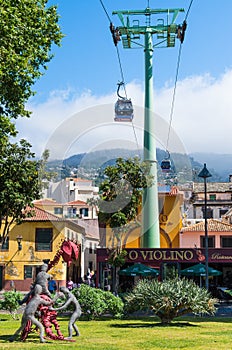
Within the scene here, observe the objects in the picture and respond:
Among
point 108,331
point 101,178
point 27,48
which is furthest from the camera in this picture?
point 101,178

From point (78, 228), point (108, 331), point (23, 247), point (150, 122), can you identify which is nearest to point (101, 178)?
point (150, 122)

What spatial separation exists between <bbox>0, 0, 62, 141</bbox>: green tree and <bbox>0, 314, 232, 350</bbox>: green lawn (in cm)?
802

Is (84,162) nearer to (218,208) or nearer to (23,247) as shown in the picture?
(23,247)

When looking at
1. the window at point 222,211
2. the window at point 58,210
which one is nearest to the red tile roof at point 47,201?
the window at point 58,210

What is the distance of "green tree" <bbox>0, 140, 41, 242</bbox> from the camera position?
98.6 feet

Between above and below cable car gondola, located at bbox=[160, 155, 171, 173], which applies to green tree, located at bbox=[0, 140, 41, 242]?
below

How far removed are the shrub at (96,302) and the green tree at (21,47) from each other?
22.2 ft

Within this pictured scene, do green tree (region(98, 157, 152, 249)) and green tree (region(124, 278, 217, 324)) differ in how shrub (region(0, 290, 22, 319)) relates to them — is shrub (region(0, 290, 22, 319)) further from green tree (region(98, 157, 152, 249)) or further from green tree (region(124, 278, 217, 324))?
green tree (region(98, 157, 152, 249))

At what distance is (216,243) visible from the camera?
146 feet

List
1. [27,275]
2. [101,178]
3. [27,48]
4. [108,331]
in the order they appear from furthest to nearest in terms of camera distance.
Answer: [27,275] → [101,178] → [27,48] → [108,331]

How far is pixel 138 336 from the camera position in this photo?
15625mm

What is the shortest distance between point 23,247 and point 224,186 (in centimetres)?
3677

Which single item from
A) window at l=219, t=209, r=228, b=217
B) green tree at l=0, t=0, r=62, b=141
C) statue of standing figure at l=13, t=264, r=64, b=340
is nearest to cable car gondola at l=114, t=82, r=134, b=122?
green tree at l=0, t=0, r=62, b=141

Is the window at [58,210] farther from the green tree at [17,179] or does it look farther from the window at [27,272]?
the green tree at [17,179]
